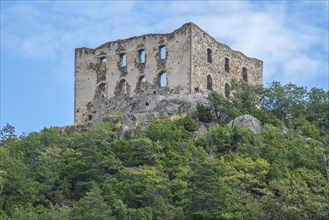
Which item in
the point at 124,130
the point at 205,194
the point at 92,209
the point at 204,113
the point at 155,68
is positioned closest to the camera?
the point at 92,209

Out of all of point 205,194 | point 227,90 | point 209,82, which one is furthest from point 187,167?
point 227,90

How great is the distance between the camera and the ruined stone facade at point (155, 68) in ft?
221

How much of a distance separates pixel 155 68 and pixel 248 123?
8.92 meters

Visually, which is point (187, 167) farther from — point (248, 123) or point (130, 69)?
point (130, 69)

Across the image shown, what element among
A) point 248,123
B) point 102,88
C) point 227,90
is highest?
point 102,88

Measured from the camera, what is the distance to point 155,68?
68938mm

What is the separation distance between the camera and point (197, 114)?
6462 centimetres

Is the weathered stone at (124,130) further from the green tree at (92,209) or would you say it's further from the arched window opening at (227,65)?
the green tree at (92,209)

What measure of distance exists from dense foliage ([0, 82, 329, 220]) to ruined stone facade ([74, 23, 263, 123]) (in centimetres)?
310

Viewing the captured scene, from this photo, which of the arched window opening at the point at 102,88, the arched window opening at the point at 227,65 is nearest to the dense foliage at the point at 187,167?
the arched window opening at the point at 227,65

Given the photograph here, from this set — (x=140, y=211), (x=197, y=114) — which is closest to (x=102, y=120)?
(x=197, y=114)

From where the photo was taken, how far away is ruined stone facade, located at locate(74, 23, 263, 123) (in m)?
67.4

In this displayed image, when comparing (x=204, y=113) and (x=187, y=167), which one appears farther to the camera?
(x=204, y=113)

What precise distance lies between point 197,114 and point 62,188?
1179 centimetres
